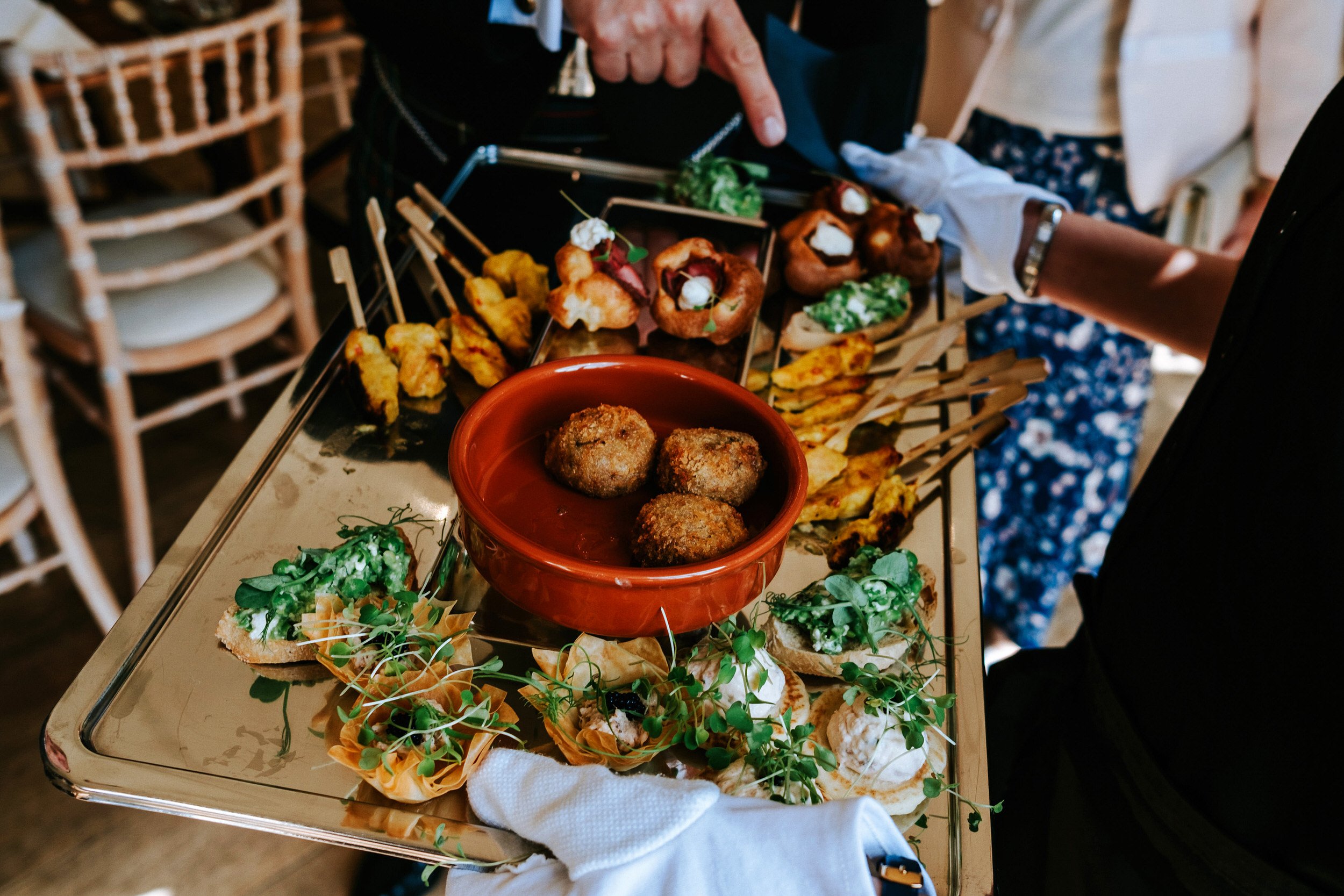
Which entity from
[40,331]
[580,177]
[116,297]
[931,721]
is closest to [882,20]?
[580,177]

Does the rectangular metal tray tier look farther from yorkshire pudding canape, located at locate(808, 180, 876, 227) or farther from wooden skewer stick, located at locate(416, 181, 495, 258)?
yorkshire pudding canape, located at locate(808, 180, 876, 227)

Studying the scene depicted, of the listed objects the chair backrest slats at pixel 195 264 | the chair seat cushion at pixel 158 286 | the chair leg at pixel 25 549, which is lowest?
the chair leg at pixel 25 549

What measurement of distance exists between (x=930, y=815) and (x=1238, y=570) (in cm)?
34

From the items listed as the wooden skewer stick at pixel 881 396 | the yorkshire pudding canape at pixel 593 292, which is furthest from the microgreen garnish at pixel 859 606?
the yorkshire pudding canape at pixel 593 292

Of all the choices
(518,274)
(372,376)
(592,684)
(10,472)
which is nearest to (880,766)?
(592,684)

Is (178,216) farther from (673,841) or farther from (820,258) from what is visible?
(673,841)

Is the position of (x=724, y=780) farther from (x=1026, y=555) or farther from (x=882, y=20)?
(x=1026, y=555)

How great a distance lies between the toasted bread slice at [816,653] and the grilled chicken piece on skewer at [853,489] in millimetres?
157

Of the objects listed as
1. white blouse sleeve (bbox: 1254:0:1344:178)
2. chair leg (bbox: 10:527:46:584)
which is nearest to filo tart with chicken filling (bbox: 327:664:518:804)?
white blouse sleeve (bbox: 1254:0:1344:178)

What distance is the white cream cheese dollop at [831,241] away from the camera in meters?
1.28

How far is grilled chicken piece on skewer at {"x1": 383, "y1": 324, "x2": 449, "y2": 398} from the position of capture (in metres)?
1.09

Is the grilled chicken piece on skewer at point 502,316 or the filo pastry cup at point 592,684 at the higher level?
the grilled chicken piece on skewer at point 502,316

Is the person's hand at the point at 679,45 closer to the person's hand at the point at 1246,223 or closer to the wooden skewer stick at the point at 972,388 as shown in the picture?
the wooden skewer stick at the point at 972,388

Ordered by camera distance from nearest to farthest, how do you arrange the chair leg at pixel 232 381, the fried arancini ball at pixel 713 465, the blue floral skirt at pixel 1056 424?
the fried arancini ball at pixel 713 465 < the blue floral skirt at pixel 1056 424 < the chair leg at pixel 232 381
